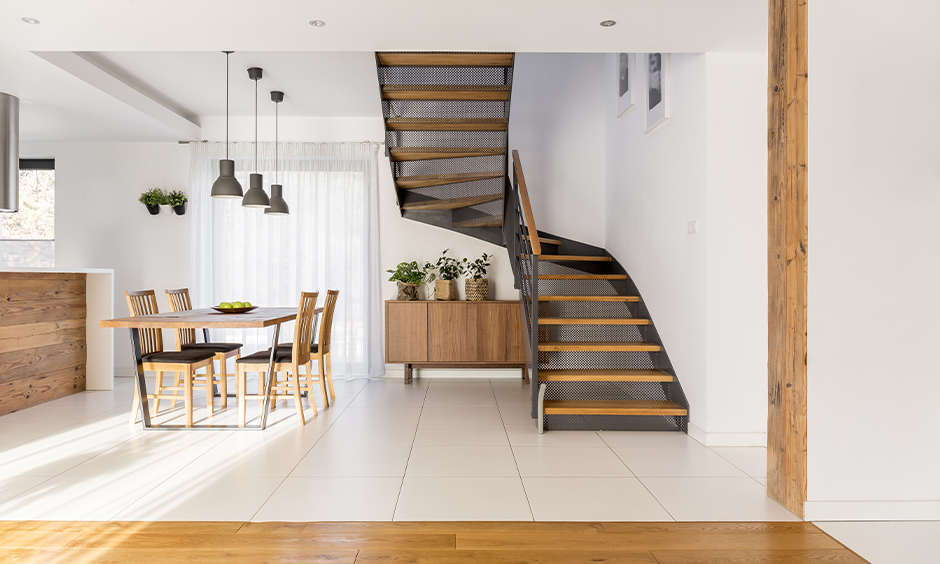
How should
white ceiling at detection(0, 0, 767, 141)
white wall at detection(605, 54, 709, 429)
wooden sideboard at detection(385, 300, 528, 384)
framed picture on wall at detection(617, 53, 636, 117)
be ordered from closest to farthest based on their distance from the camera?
Result: 1. white ceiling at detection(0, 0, 767, 141)
2. white wall at detection(605, 54, 709, 429)
3. framed picture on wall at detection(617, 53, 636, 117)
4. wooden sideboard at detection(385, 300, 528, 384)

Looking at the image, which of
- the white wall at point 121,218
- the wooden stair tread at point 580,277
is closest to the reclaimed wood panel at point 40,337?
the white wall at point 121,218

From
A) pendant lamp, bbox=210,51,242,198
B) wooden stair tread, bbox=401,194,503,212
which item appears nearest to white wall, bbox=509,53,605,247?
wooden stair tread, bbox=401,194,503,212

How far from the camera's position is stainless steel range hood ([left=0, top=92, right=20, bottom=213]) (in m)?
4.75

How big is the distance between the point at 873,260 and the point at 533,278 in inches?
78.5

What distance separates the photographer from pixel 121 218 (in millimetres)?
6508

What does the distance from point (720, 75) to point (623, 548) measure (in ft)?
9.86

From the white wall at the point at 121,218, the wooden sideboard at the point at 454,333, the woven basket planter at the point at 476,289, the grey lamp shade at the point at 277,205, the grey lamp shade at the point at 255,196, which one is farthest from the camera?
the white wall at the point at 121,218

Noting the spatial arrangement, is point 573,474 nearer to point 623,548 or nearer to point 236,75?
point 623,548

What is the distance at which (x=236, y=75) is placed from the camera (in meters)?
5.30

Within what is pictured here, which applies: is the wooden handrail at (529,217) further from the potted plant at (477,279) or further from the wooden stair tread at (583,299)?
the potted plant at (477,279)

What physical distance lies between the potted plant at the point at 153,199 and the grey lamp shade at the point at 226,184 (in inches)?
82.7

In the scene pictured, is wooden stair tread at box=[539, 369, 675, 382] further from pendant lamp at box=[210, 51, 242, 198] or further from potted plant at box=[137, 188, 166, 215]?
potted plant at box=[137, 188, 166, 215]

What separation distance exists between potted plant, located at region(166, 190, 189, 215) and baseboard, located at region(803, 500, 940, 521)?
637 cm

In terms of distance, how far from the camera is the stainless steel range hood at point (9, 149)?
15.6ft
